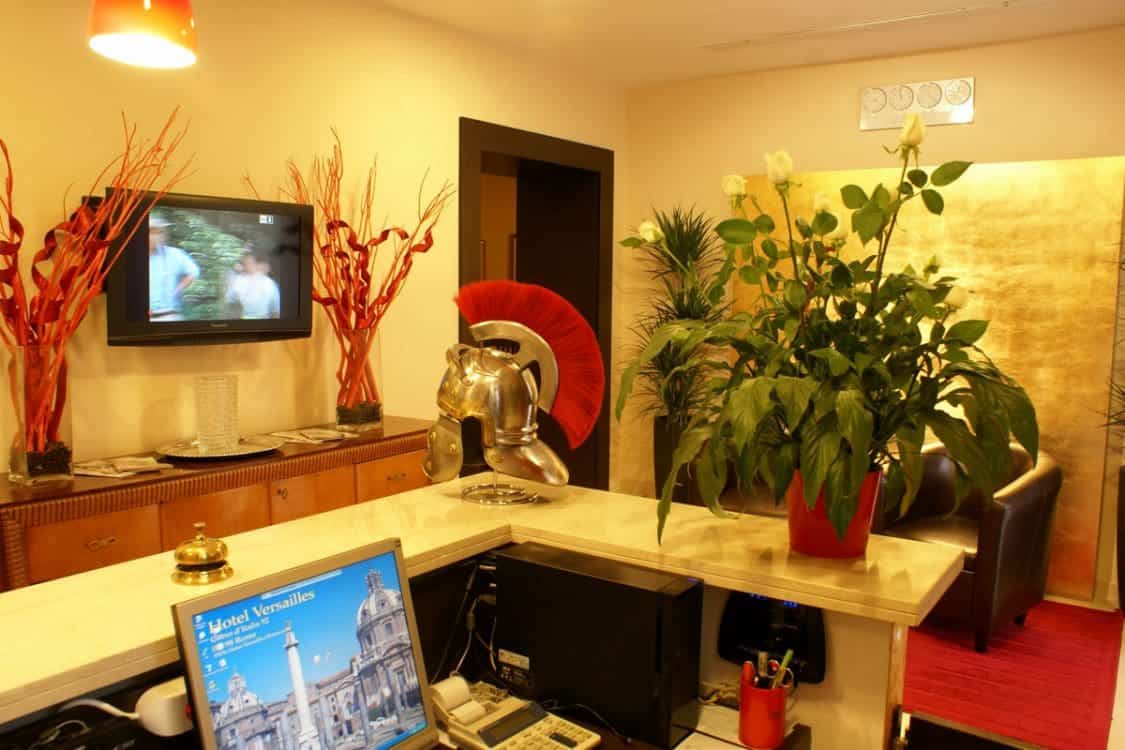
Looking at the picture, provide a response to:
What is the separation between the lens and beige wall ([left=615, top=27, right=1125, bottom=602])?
4.52m

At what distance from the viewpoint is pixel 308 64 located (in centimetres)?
383

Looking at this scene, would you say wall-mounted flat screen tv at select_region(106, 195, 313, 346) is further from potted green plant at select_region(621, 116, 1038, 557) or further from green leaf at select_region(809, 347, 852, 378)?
green leaf at select_region(809, 347, 852, 378)

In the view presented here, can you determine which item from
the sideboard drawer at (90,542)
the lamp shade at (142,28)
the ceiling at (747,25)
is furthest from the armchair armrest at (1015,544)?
the lamp shade at (142,28)

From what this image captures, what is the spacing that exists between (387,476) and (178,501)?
0.91m

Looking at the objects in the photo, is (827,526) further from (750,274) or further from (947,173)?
(947,173)

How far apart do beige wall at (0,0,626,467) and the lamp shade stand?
1.15 m

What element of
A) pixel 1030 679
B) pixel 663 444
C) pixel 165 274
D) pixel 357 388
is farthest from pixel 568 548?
pixel 663 444

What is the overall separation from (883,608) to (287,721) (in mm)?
885

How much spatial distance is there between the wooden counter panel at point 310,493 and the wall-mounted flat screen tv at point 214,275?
612mm

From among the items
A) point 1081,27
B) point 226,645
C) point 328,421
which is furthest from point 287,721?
point 1081,27

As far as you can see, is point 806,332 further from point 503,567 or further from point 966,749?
point 966,749

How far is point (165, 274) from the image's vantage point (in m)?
3.09

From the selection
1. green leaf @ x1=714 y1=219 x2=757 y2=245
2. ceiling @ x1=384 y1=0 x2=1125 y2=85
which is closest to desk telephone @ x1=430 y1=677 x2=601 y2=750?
green leaf @ x1=714 y1=219 x2=757 y2=245

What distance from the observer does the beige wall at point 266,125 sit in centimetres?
297
